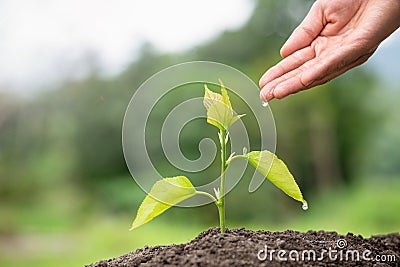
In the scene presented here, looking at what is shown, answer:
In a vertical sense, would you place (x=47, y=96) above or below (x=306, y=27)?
above

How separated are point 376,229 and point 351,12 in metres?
2.61

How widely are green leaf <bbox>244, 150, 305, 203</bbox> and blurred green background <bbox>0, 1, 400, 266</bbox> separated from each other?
3026 millimetres

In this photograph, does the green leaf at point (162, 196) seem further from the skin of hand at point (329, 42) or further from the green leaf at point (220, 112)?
the skin of hand at point (329, 42)

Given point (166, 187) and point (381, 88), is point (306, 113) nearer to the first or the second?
point (381, 88)

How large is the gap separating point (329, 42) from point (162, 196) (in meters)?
0.59

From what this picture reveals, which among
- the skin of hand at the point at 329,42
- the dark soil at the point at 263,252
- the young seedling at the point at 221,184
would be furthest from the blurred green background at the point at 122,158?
the young seedling at the point at 221,184

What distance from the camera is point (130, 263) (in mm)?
860

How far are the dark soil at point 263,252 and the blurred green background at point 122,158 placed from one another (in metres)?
2.93

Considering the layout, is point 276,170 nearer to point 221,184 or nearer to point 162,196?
point 221,184

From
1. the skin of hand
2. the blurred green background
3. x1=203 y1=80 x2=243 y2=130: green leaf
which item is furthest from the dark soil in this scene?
the blurred green background

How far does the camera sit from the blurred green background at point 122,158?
4047 millimetres

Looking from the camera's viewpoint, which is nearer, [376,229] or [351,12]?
[351,12]

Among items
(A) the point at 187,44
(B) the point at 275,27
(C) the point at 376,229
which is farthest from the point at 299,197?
(B) the point at 275,27

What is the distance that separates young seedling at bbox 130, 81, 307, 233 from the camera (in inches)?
32.7
